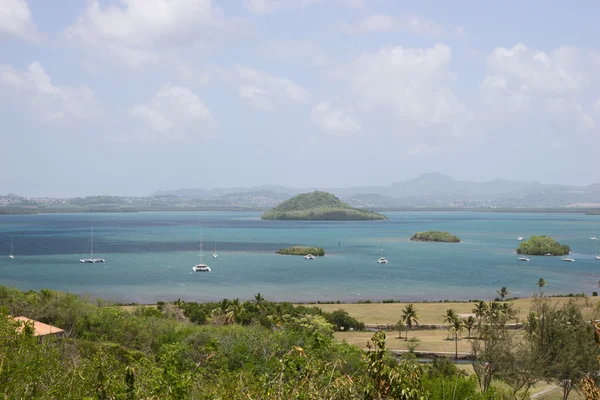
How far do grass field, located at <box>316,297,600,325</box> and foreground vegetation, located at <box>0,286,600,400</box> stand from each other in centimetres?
255

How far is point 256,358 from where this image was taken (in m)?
23.5

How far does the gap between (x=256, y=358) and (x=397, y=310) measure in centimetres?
3370

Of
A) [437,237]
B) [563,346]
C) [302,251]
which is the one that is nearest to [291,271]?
[302,251]

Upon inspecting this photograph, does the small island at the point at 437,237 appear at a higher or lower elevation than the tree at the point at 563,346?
lower

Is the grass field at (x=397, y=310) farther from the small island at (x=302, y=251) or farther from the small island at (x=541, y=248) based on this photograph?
the small island at (x=541, y=248)

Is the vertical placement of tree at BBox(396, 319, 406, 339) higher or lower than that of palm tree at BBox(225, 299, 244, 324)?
lower

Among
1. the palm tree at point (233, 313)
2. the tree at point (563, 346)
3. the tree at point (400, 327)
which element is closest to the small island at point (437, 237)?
the tree at point (400, 327)

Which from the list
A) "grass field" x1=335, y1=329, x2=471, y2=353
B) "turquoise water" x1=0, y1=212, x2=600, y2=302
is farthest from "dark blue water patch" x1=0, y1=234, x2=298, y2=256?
"grass field" x1=335, y1=329, x2=471, y2=353

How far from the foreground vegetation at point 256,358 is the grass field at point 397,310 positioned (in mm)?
2547

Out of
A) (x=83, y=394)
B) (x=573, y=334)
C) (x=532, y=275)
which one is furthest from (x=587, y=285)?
(x=83, y=394)

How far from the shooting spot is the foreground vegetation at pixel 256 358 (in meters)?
8.27

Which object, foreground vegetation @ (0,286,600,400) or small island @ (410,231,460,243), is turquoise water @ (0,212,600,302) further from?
foreground vegetation @ (0,286,600,400)

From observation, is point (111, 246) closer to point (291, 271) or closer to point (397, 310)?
point (291, 271)

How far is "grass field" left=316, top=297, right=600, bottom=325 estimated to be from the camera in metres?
49.9
